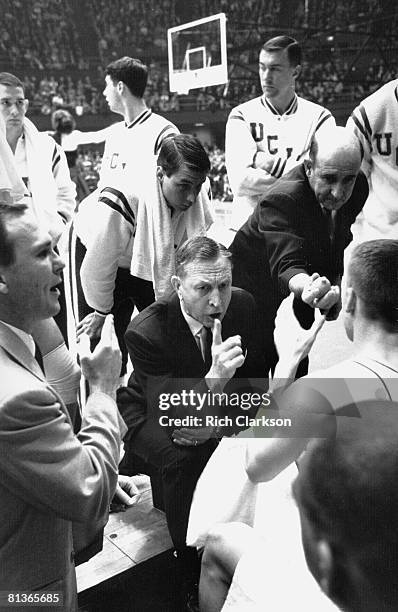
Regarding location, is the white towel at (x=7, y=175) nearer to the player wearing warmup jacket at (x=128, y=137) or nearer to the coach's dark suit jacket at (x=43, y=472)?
the player wearing warmup jacket at (x=128, y=137)

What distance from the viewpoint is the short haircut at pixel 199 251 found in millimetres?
1010

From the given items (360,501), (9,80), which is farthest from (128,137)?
(360,501)

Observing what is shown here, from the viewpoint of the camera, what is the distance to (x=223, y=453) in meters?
1.04

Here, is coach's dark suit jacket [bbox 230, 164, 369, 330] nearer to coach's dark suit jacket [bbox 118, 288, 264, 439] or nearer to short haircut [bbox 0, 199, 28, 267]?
coach's dark suit jacket [bbox 118, 288, 264, 439]

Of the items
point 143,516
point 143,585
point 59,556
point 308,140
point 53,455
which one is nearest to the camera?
point 53,455

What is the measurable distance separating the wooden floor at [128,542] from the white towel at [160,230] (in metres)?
0.58

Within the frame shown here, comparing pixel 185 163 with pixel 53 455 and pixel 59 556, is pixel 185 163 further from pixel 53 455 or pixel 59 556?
pixel 59 556

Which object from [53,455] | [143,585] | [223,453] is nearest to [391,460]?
[223,453]

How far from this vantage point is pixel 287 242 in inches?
38.7

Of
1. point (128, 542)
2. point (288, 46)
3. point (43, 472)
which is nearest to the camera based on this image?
point (43, 472)

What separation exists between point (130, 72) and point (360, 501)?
0.79 m

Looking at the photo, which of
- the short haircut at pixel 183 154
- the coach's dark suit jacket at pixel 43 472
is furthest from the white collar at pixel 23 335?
the short haircut at pixel 183 154

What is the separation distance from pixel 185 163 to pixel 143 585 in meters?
0.91

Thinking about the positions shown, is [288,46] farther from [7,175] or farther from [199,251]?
[7,175]
